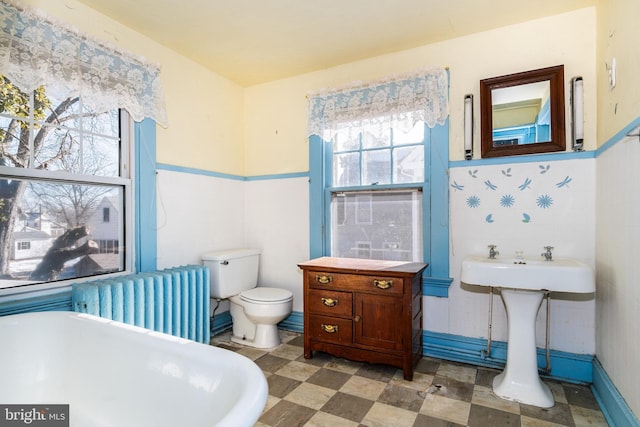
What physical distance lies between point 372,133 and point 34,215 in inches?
90.2

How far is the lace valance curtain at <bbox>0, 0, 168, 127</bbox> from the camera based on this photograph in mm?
1688

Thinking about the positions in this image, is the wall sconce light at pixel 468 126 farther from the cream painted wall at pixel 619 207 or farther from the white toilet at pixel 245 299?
the white toilet at pixel 245 299

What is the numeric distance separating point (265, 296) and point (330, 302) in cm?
55

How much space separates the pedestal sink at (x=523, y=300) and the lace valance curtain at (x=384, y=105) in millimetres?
1144

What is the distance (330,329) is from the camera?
2371mm

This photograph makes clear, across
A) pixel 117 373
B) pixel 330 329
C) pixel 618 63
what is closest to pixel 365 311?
pixel 330 329

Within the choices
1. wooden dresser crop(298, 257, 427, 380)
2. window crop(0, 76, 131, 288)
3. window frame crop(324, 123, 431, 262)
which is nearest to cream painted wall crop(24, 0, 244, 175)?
window crop(0, 76, 131, 288)

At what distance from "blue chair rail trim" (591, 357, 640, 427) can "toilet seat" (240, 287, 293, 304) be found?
197cm

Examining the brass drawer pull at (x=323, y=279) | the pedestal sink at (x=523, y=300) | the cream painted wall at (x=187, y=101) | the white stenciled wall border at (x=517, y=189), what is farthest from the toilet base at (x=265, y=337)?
the white stenciled wall border at (x=517, y=189)

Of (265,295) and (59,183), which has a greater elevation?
(59,183)

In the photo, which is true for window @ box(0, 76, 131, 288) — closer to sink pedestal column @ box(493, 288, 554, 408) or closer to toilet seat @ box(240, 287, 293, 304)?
toilet seat @ box(240, 287, 293, 304)

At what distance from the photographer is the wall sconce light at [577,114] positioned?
2064 millimetres

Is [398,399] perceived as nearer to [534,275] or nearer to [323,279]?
[323,279]

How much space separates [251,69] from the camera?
2918mm
